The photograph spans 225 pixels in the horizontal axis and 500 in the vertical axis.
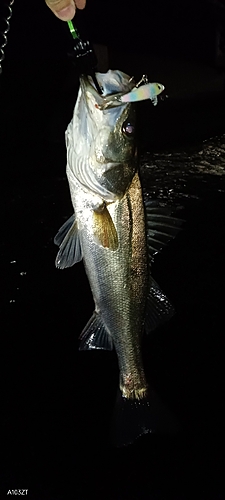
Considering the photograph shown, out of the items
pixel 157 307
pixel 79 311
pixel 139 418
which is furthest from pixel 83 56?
pixel 79 311

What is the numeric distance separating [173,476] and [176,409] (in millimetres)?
493

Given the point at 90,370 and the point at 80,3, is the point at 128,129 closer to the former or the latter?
the point at 80,3

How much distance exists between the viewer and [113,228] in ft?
4.58

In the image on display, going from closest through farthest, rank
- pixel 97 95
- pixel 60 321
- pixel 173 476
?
pixel 97 95, pixel 173 476, pixel 60 321

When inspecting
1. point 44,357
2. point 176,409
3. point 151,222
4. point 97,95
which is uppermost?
point 97,95

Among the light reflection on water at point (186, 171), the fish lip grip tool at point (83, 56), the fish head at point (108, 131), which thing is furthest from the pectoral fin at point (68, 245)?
the light reflection on water at point (186, 171)

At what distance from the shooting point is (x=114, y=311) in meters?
1.54

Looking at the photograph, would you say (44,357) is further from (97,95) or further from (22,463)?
(97,95)

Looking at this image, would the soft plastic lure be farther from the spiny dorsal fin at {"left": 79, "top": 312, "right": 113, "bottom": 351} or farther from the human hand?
the spiny dorsal fin at {"left": 79, "top": 312, "right": 113, "bottom": 351}

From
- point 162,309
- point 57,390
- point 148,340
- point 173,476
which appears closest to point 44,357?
point 57,390

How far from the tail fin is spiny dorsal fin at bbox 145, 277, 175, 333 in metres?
0.30

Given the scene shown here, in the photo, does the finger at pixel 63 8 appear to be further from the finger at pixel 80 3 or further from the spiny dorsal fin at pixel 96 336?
the spiny dorsal fin at pixel 96 336

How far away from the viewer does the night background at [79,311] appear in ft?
8.87

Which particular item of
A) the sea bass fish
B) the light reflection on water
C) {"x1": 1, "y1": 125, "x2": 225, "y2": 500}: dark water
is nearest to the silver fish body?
the sea bass fish
